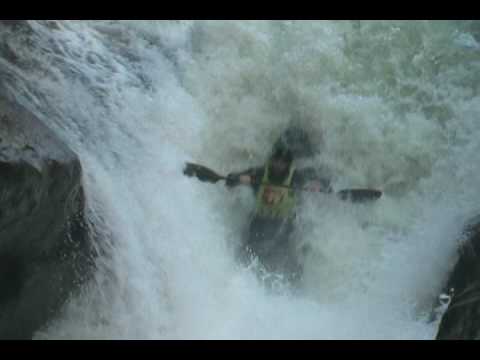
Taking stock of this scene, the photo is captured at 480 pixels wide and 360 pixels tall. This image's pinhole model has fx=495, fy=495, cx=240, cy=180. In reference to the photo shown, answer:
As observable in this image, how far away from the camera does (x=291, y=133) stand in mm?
6684

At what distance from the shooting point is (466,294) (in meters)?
5.00

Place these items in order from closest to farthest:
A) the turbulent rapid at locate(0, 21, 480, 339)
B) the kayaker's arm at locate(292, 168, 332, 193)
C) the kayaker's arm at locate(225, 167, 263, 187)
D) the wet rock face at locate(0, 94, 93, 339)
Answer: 1. the wet rock face at locate(0, 94, 93, 339)
2. the turbulent rapid at locate(0, 21, 480, 339)
3. the kayaker's arm at locate(225, 167, 263, 187)
4. the kayaker's arm at locate(292, 168, 332, 193)

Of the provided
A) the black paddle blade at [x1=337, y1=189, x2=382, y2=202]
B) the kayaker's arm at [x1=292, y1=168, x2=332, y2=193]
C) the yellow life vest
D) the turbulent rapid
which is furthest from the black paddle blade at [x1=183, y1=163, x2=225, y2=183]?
the black paddle blade at [x1=337, y1=189, x2=382, y2=202]

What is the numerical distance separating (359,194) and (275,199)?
107 cm

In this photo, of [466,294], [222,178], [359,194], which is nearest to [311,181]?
[359,194]

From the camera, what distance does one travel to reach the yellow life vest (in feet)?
20.8

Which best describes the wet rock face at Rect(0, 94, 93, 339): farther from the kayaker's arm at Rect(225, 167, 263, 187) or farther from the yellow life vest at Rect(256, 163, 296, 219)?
the yellow life vest at Rect(256, 163, 296, 219)

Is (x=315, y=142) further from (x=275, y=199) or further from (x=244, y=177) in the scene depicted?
(x=244, y=177)

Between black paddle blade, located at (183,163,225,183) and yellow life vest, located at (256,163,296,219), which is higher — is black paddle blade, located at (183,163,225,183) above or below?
above

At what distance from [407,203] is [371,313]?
1.49 metres

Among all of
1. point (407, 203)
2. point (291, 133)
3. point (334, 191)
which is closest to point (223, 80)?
point (291, 133)

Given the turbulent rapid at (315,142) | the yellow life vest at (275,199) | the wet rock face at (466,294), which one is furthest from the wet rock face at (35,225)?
the wet rock face at (466,294)

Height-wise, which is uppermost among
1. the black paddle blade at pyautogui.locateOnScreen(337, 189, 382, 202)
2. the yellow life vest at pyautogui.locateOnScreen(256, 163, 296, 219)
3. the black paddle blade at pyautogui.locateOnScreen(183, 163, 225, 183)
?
the black paddle blade at pyautogui.locateOnScreen(183, 163, 225, 183)

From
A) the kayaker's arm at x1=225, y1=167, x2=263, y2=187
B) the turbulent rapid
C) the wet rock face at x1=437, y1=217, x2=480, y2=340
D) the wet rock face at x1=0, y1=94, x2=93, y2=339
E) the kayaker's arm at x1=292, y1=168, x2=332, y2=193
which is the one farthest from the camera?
the kayaker's arm at x1=292, y1=168, x2=332, y2=193
